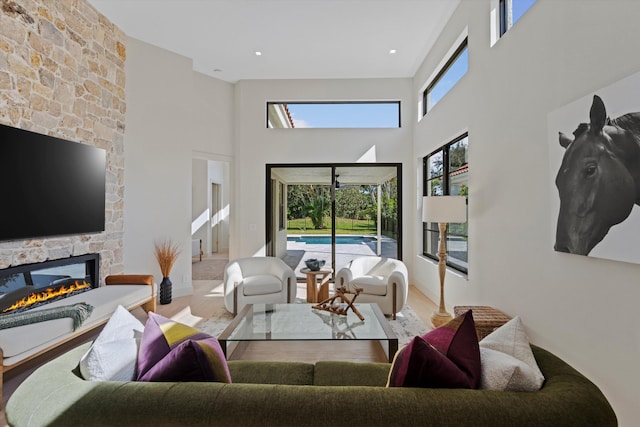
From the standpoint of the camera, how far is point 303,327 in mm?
2693

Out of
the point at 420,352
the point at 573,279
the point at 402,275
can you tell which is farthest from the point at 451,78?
the point at 420,352

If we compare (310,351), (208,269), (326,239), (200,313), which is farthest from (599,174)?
(208,269)

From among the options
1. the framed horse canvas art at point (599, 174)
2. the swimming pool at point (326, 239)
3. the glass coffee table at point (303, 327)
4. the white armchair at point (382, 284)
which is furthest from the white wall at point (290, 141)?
the framed horse canvas art at point (599, 174)

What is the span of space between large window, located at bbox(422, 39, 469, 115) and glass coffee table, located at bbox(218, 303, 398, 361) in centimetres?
306

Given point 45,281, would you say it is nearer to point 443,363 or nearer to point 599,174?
point 443,363

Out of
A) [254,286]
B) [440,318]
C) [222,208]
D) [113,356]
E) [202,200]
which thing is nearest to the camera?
[113,356]

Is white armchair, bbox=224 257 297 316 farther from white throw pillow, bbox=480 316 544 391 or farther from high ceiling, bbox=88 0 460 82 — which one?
high ceiling, bbox=88 0 460 82

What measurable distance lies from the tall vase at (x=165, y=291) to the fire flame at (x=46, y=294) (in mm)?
937

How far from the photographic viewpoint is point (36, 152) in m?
3.06

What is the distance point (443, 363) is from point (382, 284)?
2.87 metres

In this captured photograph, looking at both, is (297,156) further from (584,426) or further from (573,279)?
(584,426)

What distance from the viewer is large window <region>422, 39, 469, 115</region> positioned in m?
3.84

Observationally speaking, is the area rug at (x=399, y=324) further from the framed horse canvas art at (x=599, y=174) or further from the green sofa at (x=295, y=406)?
the green sofa at (x=295, y=406)

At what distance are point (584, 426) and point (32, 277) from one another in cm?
417
